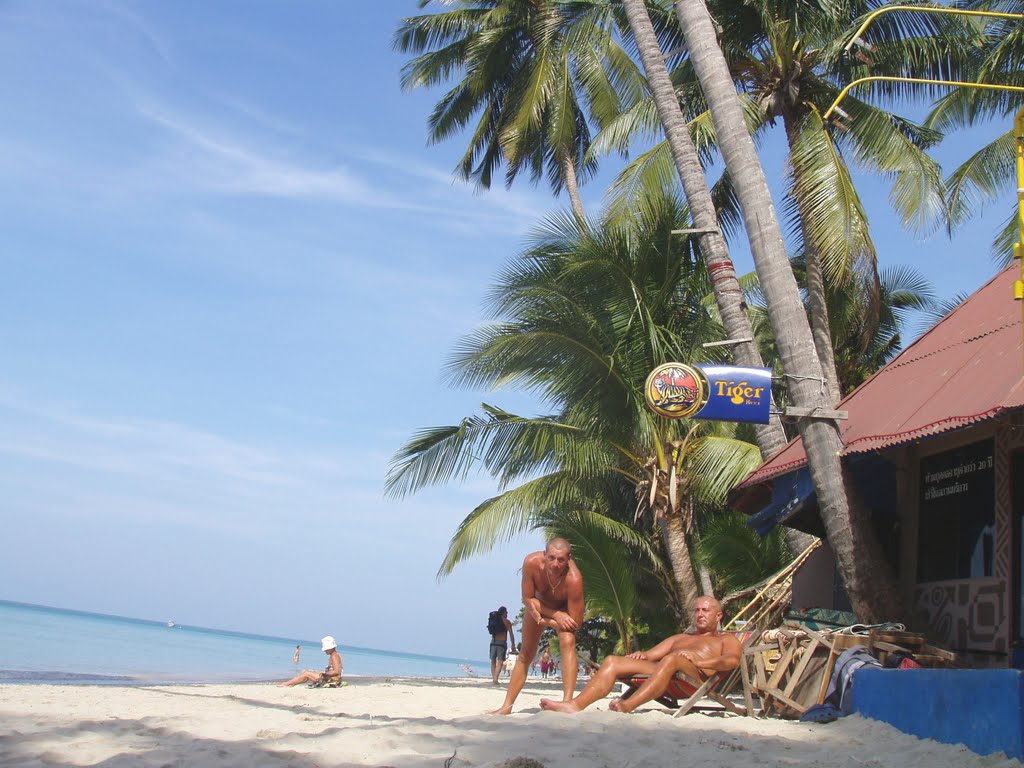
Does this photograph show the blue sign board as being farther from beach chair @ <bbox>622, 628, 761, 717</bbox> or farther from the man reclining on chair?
beach chair @ <bbox>622, 628, 761, 717</bbox>

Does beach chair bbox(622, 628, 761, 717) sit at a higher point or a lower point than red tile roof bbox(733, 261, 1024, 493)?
lower

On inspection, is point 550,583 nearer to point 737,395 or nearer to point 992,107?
point 737,395

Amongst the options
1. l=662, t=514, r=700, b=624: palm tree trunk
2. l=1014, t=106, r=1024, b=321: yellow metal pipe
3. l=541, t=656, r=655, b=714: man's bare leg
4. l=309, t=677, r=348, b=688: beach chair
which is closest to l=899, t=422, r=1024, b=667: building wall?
l=541, t=656, r=655, b=714: man's bare leg

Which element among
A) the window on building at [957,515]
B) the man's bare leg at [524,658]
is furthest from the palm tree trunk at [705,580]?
the man's bare leg at [524,658]

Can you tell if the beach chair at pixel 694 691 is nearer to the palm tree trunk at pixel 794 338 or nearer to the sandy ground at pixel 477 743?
the sandy ground at pixel 477 743

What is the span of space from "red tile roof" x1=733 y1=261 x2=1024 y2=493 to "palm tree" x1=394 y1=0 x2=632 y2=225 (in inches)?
407

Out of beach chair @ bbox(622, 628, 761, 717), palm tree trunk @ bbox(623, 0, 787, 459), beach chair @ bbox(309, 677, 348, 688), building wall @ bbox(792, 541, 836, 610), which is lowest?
beach chair @ bbox(309, 677, 348, 688)

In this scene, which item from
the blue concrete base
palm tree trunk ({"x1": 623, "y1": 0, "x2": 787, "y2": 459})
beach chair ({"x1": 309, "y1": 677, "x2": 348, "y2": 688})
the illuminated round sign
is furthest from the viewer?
beach chair ({"x1": 309, "y1": 677, "x2": 348, "y2": 688})

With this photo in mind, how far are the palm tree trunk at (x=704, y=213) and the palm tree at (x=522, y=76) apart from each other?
7.17 m

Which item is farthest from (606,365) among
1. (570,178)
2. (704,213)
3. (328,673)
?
(570,178)

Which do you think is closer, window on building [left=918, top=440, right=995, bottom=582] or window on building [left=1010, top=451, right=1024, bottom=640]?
window on building [left=1010, top=451, right=1024, bottom=640]

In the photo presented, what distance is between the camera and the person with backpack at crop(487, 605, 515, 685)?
1485cm

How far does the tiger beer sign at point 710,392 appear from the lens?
805 centimetres

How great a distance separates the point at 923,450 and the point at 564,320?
501 cm
